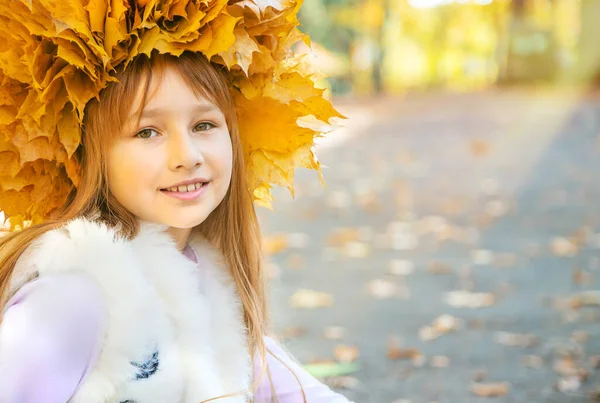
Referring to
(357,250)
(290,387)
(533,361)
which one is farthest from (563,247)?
(290,387)

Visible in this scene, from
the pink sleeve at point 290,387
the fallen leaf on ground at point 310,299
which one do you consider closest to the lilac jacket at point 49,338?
the pink sleeve at point 290,387

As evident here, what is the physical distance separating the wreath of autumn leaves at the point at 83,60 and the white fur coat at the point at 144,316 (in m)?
0.23

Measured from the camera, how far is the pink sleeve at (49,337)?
1700 millimetres

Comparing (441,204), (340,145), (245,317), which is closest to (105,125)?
(245,317)

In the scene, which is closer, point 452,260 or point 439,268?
point 439,268

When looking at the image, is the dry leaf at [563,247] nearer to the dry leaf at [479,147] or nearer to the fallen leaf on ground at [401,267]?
the fallen leaf on ground at [401,267]

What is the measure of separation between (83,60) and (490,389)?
266 centimetres

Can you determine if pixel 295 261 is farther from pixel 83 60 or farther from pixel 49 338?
pixel 49 338

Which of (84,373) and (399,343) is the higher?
(84,373)

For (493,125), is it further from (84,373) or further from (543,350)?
(84,373)

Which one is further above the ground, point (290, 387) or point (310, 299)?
point (290, 387)

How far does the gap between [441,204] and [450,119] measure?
19.2 feet

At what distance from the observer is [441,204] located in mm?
8430

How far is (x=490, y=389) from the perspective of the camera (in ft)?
12.8
